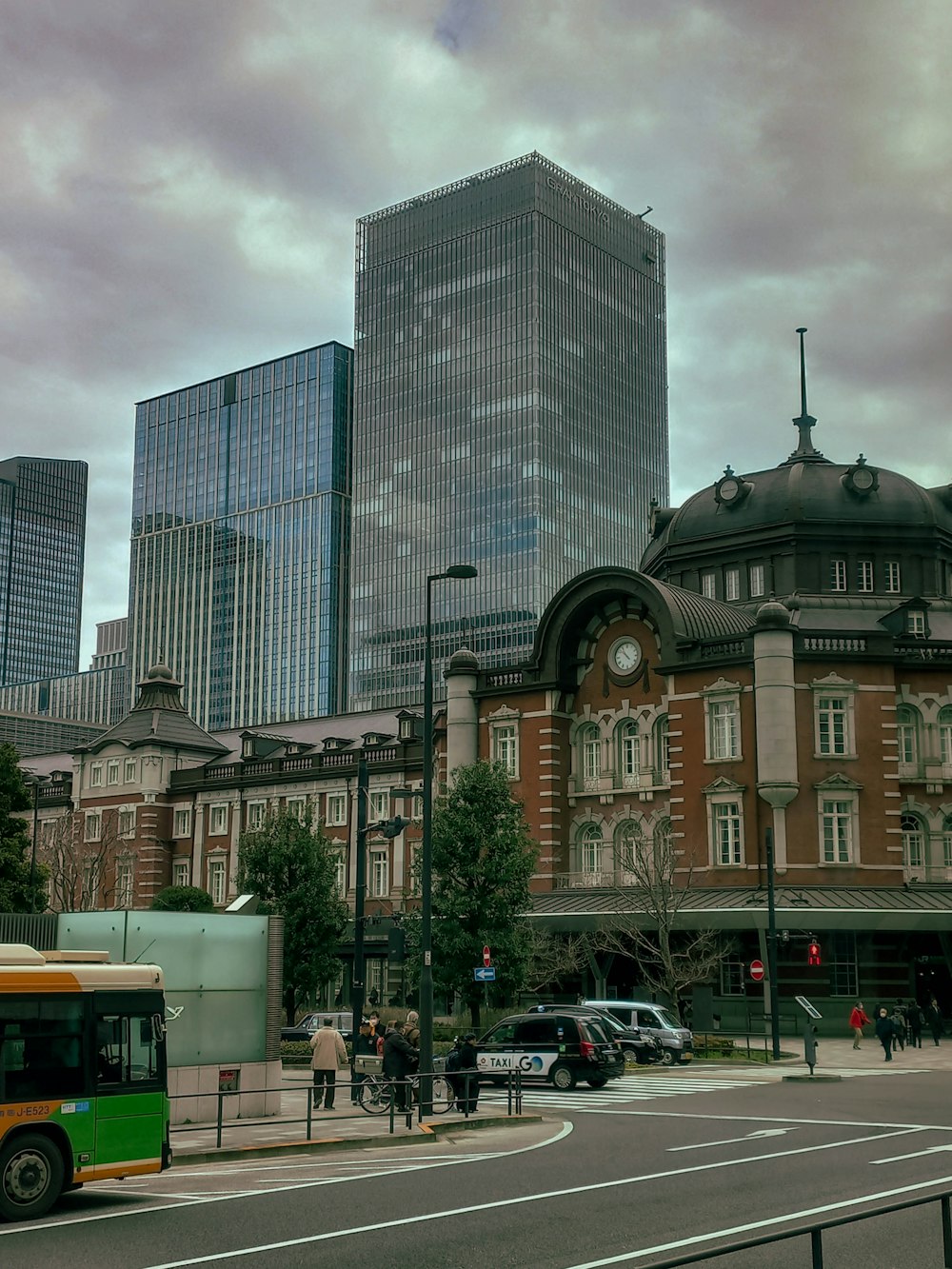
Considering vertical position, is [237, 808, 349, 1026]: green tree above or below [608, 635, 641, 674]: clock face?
below

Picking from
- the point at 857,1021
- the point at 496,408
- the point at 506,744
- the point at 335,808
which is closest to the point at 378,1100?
the point at 857,1021

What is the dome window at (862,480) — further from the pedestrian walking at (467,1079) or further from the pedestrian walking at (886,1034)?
the pedestrian walking at (467,1079)

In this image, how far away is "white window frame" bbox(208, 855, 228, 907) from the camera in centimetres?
7825

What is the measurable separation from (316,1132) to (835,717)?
38732 millimetres

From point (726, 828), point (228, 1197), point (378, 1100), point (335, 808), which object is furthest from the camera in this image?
point (335, 808)

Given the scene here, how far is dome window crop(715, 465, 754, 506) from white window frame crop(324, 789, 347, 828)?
79.9 feet

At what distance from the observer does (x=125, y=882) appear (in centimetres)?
8056

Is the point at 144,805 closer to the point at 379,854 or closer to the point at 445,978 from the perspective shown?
the point at 379,854

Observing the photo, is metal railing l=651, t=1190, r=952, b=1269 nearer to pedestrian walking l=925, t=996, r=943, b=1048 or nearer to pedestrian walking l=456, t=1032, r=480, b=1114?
pedestrian walking l=456, t=1032, r=480, b=1114

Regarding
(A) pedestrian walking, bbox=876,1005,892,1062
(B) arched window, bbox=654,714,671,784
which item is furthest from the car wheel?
(B) arched window, bbox=654,714,671,784

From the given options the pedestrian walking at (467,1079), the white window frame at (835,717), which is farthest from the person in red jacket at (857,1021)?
the pedestrian walking at (467,1079)

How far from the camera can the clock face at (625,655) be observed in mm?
63500

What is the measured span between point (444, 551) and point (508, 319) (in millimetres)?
26799

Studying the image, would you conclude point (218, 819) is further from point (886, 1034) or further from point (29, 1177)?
point (29, 1177)
